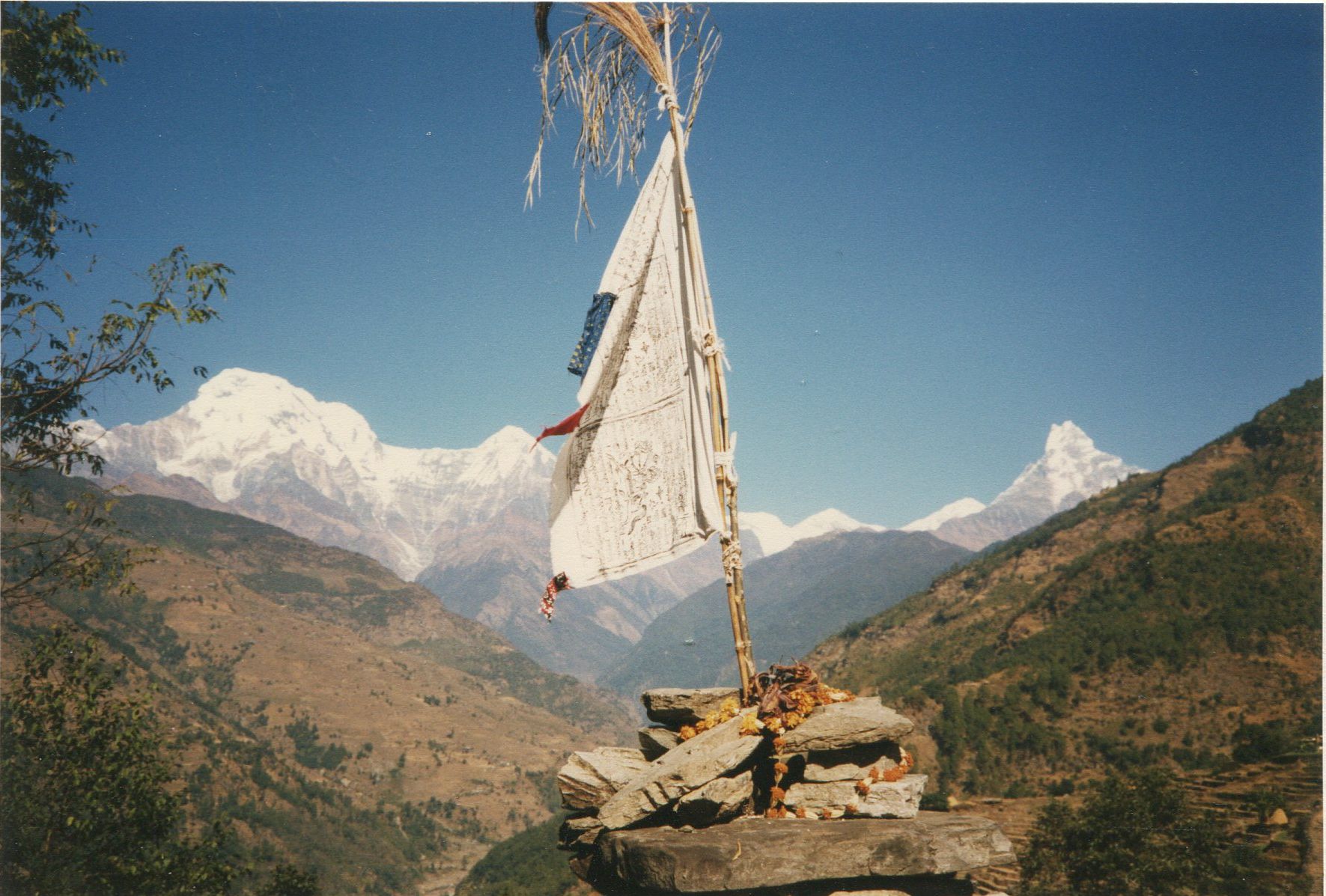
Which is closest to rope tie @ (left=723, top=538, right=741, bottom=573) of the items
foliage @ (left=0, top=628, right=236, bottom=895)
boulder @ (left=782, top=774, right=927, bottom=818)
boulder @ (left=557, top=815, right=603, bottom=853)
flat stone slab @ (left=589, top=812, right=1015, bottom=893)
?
boulder @ (left=782, top=774, right=927, bottom=818)

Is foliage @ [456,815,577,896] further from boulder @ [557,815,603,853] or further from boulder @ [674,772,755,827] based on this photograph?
boulder @ [674,772,755,827]

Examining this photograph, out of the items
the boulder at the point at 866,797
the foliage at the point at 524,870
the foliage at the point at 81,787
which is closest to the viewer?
the boulder at the point at 866,797

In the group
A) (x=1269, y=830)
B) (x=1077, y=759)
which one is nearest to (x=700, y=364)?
(x=1269, y=830)

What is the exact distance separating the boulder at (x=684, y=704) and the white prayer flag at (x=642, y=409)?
3.81 ft

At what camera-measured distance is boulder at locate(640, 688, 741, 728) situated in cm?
587

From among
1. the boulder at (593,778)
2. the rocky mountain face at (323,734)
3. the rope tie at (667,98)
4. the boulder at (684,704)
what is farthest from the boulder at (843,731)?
the rocky mountain face at (323,734)

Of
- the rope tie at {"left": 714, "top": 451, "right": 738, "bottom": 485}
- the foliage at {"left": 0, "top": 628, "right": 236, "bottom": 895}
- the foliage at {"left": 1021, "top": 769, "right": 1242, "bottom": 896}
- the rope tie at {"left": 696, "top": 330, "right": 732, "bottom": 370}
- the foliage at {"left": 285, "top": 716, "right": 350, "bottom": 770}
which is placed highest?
the rope tie at {"left": 696, "top": 330, "right": 732, "bottom": 370}

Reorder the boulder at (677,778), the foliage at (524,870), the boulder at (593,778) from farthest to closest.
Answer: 1. the foliage at (524,870)
2. the boulder at (593,778)
3. the boulder at (677,778)

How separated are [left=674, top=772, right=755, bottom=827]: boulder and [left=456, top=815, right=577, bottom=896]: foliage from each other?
69879 millimetres

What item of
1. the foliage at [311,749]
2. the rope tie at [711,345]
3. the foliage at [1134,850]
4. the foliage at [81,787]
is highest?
the rope tie at [711,345]

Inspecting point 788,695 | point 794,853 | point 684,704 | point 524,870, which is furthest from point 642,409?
point 524,870

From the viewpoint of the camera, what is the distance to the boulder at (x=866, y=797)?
15.7ft

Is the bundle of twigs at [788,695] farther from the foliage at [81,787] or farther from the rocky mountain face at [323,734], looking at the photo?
the rocky mountain face at [323,734]

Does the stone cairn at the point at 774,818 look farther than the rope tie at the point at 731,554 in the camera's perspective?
No
